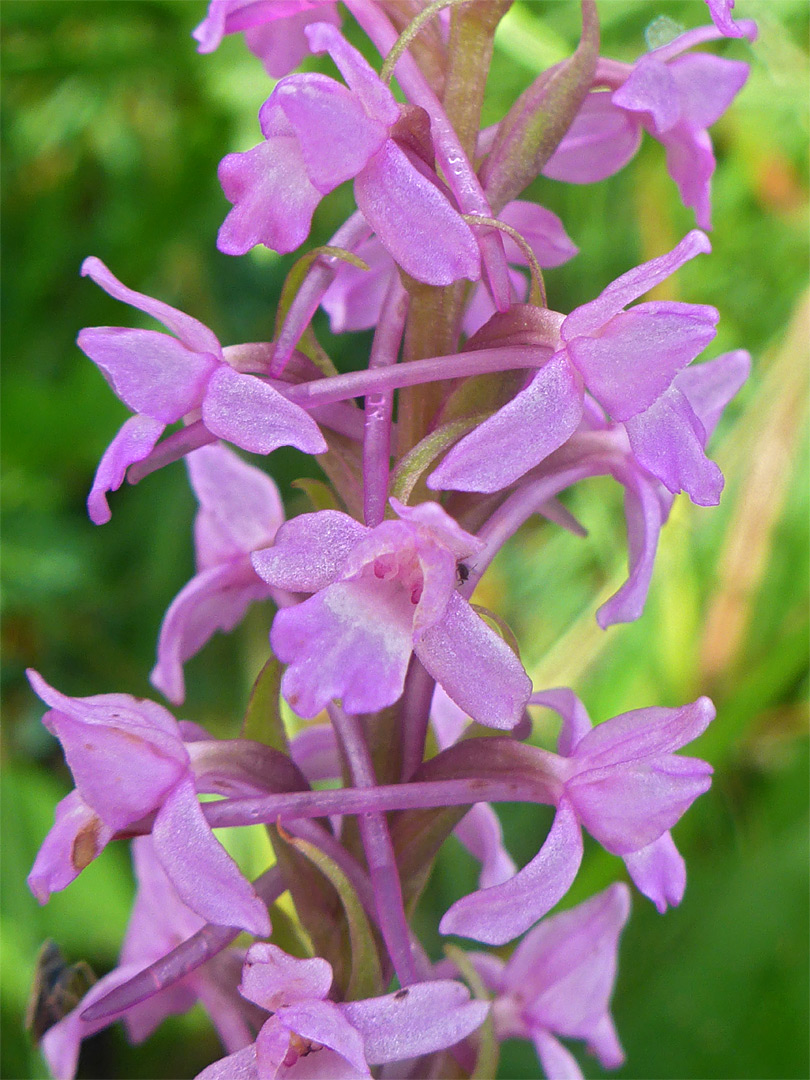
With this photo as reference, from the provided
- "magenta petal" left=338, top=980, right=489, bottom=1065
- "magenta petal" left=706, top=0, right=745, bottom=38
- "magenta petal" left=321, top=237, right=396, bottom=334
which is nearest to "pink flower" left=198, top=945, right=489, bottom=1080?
"magenta petal" left=338, top=980, right=489, bottom=1065

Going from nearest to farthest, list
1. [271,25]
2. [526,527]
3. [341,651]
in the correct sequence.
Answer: [341,651], [271,25], [526,527]

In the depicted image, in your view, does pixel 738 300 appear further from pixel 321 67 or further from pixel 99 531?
pixel 99 531

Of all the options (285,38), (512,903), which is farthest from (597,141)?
(512,903)

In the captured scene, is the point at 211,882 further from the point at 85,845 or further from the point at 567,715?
the point at 567,715

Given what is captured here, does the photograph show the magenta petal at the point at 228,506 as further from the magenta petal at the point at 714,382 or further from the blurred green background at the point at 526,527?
the blurred green background at the point at 526,527

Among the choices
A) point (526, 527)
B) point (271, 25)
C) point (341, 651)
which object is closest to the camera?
point (341, 651)

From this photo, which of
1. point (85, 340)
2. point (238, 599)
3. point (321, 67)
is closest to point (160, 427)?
point (85, 340)
